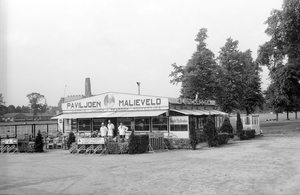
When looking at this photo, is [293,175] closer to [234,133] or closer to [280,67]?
[234,133]

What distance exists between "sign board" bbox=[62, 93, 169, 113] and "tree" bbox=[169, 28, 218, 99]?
11983mm

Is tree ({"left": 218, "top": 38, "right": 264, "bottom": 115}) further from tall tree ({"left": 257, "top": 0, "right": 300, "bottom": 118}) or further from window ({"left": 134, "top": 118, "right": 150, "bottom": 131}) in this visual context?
window ({"left": 134, "top": 118, "right": 150, "bottom": 131})

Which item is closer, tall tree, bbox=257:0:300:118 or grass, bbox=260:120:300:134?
→ tall tree, bbox=257:0:300:118

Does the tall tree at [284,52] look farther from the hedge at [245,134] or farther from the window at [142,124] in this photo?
the window at [142,124]

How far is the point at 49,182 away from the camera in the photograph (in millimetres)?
10758

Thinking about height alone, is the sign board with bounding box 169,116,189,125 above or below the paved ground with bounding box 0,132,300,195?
above

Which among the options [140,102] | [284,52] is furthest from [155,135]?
[284,52]

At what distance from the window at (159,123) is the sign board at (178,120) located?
1.64ft

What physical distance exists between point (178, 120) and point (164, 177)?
12.0 metres

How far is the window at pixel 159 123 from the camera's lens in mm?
23750

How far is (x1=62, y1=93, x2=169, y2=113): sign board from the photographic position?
23922 mm

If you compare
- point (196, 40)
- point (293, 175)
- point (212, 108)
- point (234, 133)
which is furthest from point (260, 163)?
point (196, 40)

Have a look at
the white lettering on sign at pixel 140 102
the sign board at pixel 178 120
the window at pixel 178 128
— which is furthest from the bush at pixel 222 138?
the white lettering on sign at pixel 140 102

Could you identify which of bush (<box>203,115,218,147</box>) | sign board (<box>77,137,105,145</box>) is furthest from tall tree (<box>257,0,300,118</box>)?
sign board (<box>77,137,105,145</box>)
